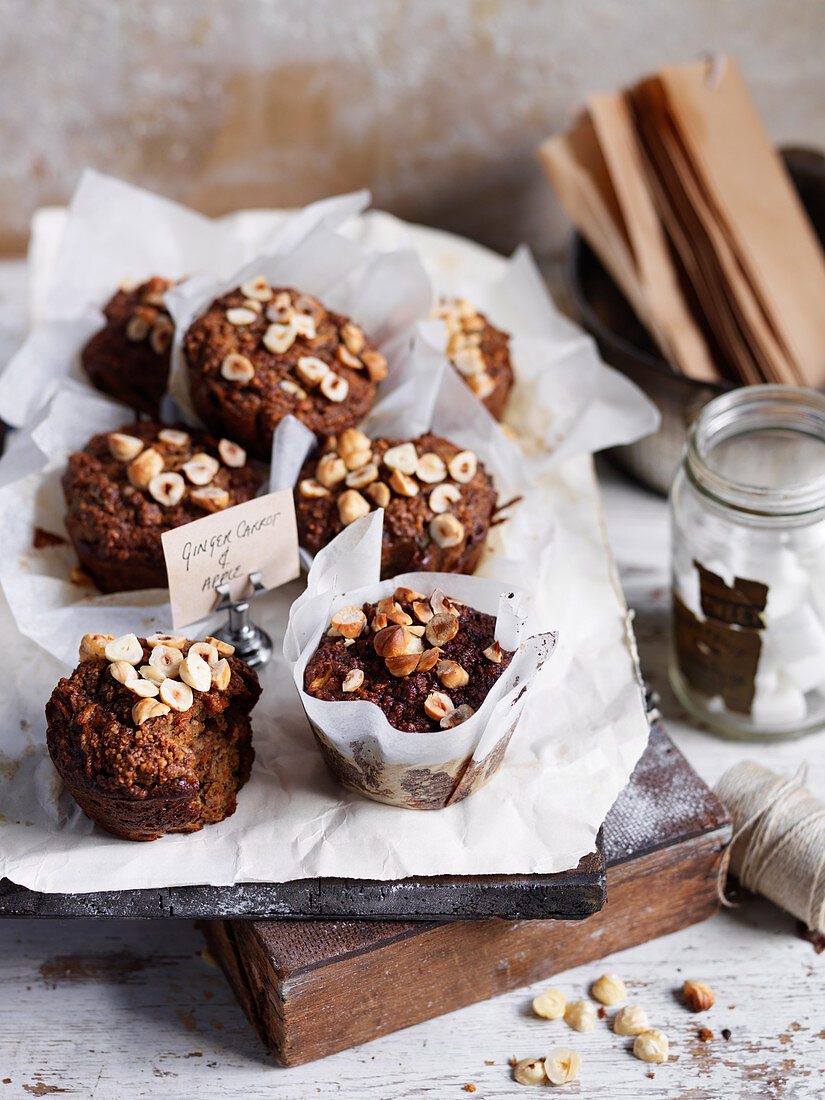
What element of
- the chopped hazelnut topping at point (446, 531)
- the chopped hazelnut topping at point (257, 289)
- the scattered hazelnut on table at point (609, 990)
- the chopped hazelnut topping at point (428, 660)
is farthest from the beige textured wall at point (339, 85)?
the scattered hazelnut on table at point (609, 990)

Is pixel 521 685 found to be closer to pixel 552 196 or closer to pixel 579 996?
pixel 579 996

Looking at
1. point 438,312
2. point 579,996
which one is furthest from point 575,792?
point 438,312

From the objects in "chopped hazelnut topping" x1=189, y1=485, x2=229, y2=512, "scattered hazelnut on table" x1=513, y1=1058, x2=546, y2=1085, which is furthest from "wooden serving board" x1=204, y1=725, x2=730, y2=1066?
"chopped hazelnut topping" x1=189, y1=485, x2=229, y2=512

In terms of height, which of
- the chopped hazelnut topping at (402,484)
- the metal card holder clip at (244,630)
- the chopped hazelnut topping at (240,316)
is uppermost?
the chopped hazelnut topping at (240,316)

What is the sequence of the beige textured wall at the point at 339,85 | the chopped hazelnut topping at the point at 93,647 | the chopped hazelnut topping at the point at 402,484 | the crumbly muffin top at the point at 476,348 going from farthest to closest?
the beige textured wall at the point at 339,85
the crumbly muffin top at the point at 476,348
the chopped hazelnut topping at the point at 402,484
the chopped hazelnut topping at the point at 93,647

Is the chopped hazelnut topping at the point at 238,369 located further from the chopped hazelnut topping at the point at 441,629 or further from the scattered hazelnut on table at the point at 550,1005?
the scattered hazelnut on table at the point at 550,1005

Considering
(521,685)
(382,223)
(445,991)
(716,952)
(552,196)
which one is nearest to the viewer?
(521,685)

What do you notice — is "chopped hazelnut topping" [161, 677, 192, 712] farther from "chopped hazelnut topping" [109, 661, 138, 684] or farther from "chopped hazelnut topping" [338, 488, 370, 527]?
"chopped hazelnut topping" [338, 488, 370, 527]

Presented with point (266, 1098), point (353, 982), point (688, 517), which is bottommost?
point (266, 1098)

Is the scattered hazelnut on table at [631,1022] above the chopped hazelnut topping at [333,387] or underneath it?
underneath
